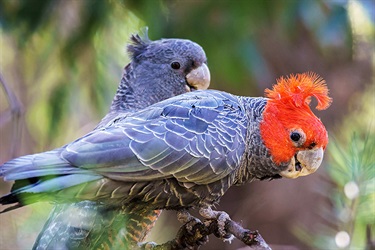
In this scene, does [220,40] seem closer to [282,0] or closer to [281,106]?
[282,0]

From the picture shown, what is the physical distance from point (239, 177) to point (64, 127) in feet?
5.80

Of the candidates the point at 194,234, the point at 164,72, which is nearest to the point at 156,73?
the point at 164,72

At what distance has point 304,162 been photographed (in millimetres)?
2885

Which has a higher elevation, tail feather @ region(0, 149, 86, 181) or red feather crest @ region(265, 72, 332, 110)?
tail feather @ region(0, 149, 86, 181)

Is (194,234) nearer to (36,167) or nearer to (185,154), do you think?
(185,154)

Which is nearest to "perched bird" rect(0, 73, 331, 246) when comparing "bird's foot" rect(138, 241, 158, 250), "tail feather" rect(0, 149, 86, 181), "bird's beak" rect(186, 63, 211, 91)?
"tail feather" rect(0, 149, 86, 181)

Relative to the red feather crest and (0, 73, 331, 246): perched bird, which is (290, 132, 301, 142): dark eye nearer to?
(0, 73, 331, 246): perched bird

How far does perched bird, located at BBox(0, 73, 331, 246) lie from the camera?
2379 mm

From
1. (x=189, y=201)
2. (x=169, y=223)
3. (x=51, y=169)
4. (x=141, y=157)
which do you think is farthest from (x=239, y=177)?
(x=169, y=223)

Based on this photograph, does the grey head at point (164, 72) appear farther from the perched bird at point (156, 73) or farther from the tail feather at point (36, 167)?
the tail feather at point (36, 167)

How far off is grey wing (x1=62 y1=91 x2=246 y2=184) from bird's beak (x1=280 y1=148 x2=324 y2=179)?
25cm

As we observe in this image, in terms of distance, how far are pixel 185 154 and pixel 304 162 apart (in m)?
0.57

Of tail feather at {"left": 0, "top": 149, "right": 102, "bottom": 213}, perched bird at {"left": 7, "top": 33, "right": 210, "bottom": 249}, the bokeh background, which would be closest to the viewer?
tail feather at {"left": 0, "top": 149, "right": 102, "bottom": 213}

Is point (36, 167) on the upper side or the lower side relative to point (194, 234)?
upper
